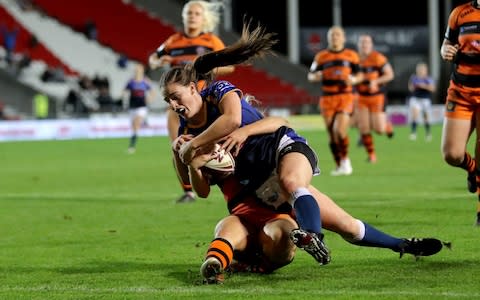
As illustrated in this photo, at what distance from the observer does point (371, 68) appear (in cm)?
2361

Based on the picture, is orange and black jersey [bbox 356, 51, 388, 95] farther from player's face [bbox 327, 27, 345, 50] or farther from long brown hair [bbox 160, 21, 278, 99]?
long brown hair [bbox 160, 21, 278, 99]

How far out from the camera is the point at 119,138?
3788cm

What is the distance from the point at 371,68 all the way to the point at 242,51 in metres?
16.3

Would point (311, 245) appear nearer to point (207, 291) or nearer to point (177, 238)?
point (207, 291)

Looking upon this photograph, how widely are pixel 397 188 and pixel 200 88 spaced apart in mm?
7686

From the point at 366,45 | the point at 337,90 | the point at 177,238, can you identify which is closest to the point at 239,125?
the point at 177,238

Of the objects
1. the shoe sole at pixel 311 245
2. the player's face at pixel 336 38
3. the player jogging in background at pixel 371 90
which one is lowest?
the player jogging in background at pixel 371 90

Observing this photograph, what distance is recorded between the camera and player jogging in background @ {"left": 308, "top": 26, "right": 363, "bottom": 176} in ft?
62.0

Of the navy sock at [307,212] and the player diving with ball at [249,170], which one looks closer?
the navy sock at [307,212]

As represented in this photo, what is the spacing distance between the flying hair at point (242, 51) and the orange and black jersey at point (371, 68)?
15853 millimetres

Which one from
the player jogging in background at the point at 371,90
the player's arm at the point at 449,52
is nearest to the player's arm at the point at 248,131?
the player's arm at the point at 449,52

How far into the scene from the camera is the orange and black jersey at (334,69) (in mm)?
19241

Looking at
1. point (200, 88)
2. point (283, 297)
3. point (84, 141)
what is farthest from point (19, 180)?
point (84, 141)

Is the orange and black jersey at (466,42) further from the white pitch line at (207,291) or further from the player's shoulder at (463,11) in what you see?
the white pitch line at (207,291)
